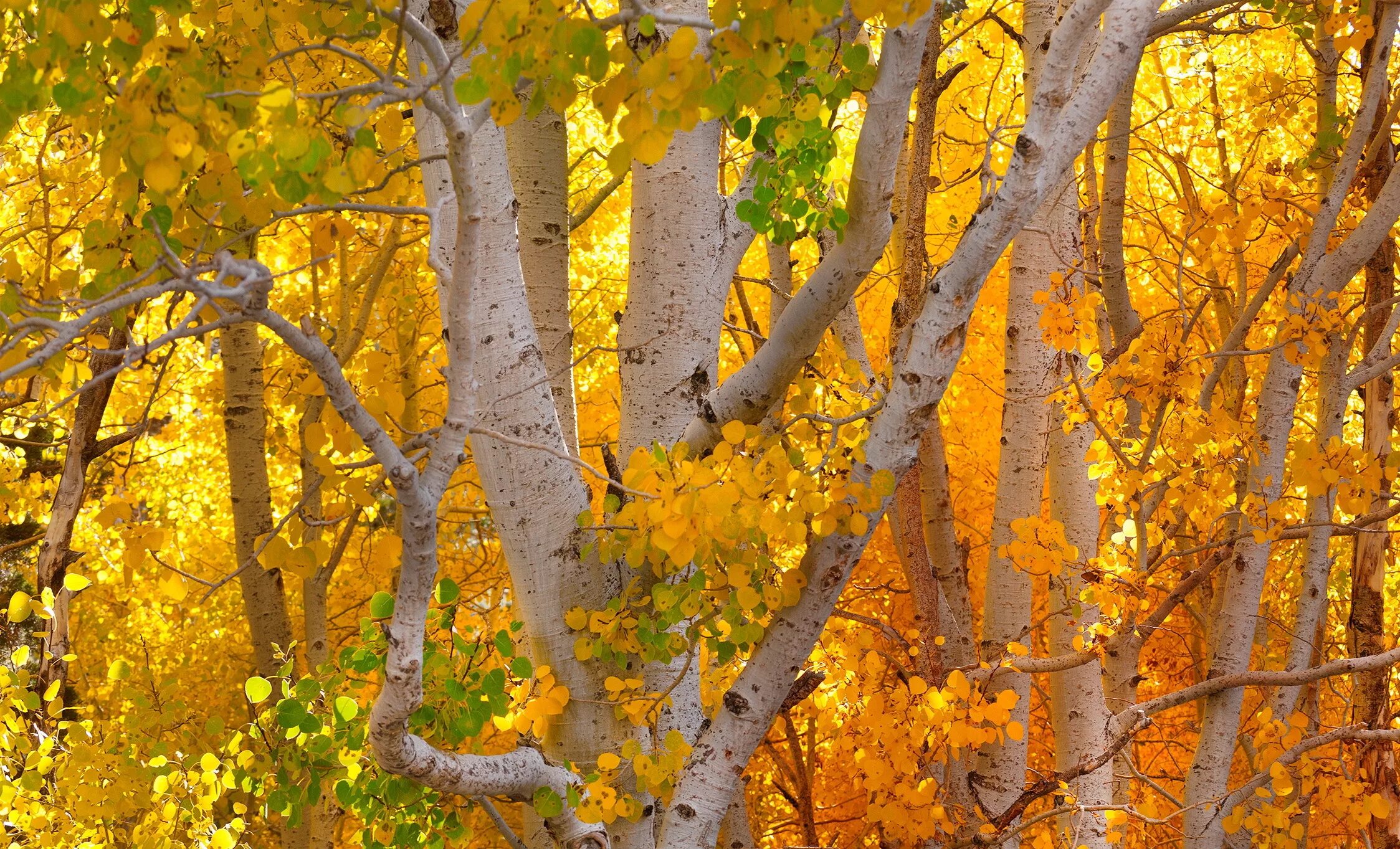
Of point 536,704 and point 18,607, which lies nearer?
point 536,704

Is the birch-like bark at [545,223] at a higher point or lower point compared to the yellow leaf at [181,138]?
higher

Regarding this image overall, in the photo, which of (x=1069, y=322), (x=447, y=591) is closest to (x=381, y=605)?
(x=447, y=591)

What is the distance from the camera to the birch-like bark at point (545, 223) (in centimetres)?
330

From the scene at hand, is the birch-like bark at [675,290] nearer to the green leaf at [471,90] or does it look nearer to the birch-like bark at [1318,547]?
the green leaf at [471,90]

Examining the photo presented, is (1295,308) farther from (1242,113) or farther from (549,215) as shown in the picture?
(1242,113)

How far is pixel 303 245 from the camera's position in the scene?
23.1 ft

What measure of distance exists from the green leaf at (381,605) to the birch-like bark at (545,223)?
798 mm

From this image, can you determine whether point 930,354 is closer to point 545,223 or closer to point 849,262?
point 849,262

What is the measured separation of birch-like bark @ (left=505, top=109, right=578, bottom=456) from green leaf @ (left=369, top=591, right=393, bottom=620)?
798 millimetres

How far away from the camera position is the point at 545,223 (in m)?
3.31

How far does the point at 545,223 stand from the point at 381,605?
1275mm

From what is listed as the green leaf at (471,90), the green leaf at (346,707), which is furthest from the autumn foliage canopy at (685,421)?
the green leaf at (346,707)

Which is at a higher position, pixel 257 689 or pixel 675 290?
pixel 675 290

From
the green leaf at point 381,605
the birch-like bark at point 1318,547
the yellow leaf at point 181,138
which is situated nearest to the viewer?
the yellow leaf at point 181,138
